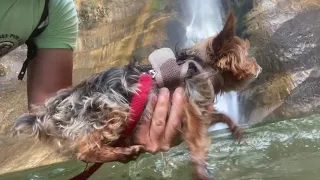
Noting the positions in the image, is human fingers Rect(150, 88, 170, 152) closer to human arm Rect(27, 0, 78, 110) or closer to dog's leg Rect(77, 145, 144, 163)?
dog's leg Rect(77, 145, 144, 163)

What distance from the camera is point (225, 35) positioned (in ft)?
6.44

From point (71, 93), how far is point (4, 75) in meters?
3.06

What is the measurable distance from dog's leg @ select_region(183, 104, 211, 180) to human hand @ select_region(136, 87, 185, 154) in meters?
0.04

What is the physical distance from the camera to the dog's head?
1.97 metres

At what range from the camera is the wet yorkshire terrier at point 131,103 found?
6.05 ft

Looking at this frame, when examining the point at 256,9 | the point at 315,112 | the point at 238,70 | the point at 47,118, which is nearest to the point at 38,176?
the point at 47,118

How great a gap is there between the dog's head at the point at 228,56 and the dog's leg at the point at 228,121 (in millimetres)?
152

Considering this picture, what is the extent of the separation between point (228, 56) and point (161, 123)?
382 mm

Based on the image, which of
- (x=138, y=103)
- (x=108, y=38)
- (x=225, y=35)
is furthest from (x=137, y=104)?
(x=108, y=38)

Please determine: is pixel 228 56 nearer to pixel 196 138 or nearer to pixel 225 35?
pixel 225 35

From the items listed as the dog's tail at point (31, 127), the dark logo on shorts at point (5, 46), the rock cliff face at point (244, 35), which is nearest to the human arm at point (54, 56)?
the dark logo on shorts at point (5, 46)

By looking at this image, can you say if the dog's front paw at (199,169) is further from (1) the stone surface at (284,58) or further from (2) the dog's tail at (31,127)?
(1) the stone surface at (284,58)

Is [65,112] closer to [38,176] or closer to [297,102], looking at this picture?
[38,176]

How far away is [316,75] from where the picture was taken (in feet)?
15.7
